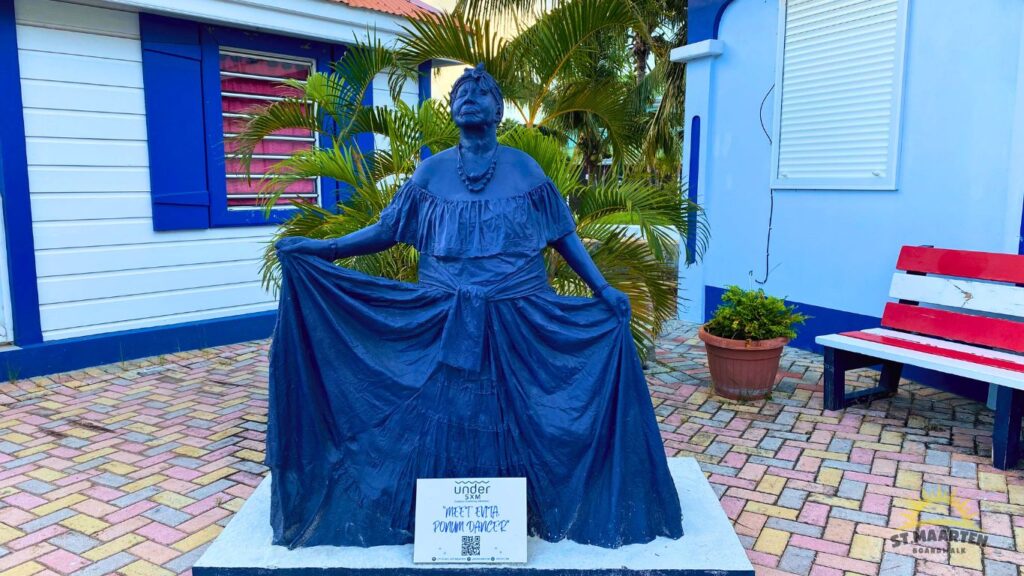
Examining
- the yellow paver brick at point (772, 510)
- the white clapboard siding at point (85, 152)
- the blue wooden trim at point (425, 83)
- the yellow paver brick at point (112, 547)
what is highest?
the blue wooden trim at point (425, 83)

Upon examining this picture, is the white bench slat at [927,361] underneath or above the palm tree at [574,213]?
underneath

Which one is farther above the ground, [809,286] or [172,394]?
[809,286]

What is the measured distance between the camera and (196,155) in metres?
6.34

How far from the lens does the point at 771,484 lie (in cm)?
369

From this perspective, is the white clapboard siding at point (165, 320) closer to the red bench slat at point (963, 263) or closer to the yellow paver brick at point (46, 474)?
the yellow paver brick at point (46, 474)

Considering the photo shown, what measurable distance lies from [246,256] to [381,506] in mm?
Answer: 4769

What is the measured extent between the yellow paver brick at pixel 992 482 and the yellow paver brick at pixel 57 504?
14.3ft

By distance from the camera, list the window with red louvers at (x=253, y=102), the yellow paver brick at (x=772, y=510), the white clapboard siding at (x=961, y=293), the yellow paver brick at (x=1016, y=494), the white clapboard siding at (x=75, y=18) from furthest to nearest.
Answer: the window with red louvers at (x=253, y=102) → the white clapboard siding at (x=75, y=18) → the white clapboard siding at (x=961, y=293) → the yellow paver brick at (x=1016, y=494) → the yellow paver brick at (x=772, y=510)

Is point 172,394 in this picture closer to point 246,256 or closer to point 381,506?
point 246,256

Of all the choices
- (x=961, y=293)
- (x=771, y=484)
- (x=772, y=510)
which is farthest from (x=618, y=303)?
(x=961, y=293)

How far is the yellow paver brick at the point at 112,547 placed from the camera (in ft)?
9.90

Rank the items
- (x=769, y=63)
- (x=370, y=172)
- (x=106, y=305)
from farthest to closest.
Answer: (x=769, y=63) < (x=106, y=305) < (x=370, y=172)

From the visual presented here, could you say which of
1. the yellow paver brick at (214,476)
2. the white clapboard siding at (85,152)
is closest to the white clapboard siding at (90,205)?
the white clapboard siding at (85,152)

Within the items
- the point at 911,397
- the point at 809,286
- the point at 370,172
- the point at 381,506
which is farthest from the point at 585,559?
the point at 809,286
